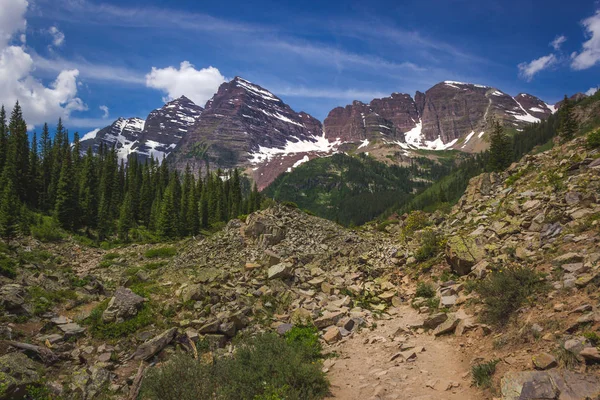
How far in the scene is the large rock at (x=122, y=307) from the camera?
1514 cm

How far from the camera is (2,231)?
32812 mm

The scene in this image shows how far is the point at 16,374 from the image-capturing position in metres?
9.35

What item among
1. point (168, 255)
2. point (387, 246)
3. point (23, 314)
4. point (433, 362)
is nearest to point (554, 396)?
point (433, 362)

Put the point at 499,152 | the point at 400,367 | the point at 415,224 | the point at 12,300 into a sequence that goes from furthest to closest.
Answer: the point at 499,152, the point at 415,224, the point at 12,300, the point at 400,367

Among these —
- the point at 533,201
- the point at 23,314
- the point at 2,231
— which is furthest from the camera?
the point at 2,231

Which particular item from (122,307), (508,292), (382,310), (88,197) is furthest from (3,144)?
(508,292)

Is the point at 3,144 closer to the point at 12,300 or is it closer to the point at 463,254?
the point at 12,300

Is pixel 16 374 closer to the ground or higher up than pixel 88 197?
closer to the ground

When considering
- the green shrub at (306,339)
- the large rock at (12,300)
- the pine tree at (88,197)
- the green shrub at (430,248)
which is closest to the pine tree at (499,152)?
the green shrub at (430,248)

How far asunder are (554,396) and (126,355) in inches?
561

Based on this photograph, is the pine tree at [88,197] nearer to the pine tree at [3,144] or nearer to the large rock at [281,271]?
the pine tree at [3,144]

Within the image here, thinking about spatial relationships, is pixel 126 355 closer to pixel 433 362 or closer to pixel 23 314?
pixel 23 314

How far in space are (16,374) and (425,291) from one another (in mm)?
17780

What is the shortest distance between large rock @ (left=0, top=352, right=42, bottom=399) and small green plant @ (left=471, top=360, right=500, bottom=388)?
42.1 feet
